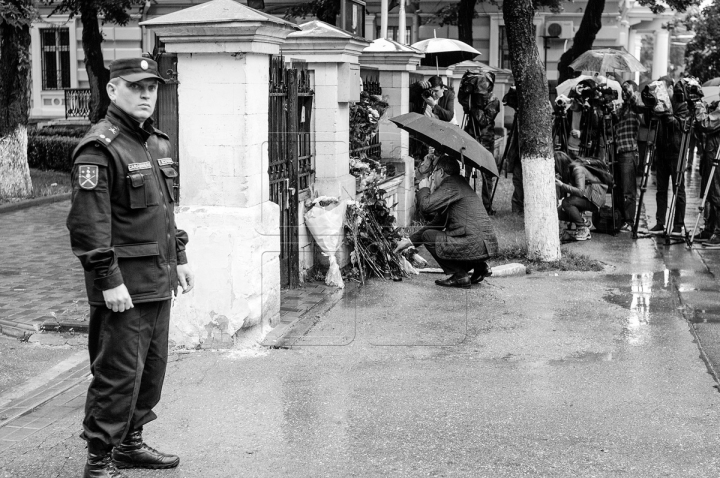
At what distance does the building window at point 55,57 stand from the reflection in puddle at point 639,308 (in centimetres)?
2517

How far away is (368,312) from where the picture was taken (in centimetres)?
837

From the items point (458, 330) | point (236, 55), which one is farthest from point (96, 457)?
point (458, 330)

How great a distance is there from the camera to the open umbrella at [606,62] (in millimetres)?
19078

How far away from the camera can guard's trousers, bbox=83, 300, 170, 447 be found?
14.6 feet

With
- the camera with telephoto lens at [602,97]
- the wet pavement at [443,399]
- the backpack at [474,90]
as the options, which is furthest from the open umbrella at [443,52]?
the wet pavement at [443,399]

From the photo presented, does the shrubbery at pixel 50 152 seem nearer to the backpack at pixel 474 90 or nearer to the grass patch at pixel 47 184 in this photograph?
the grass patch at pixel 47 184

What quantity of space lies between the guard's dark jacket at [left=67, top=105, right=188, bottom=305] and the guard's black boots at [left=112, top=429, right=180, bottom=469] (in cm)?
72

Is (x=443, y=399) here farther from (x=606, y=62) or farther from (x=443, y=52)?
(x=606, y=62)

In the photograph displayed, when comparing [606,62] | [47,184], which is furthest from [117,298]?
[606,62]

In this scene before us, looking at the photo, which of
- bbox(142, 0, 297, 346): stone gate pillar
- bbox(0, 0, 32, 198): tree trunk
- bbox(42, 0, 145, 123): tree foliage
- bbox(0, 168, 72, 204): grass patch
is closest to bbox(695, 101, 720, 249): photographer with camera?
bbox(142, 0, 297, 346): stone gate pillar

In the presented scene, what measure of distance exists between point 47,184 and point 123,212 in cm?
1495

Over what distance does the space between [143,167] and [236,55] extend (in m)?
2.44

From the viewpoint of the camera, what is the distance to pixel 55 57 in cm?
3180

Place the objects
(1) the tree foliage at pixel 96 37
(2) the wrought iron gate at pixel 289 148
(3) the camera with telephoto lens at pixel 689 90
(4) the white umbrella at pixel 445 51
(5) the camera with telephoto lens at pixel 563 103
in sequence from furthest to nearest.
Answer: (1) the tree foliage at pixel 96 37
(4) the white umbrella at pixel 445 51
(5) the camera with telephoto lens at pixel 563 103
(3) the camera with telephoto lens at pixel 689 90
(2) the wrought iron gate at pixel 289 148
